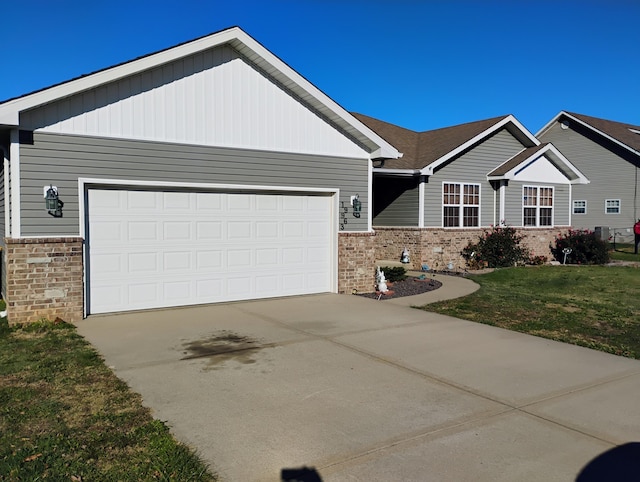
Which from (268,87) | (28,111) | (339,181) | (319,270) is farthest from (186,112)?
(319,270)

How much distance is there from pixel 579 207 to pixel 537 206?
12.7m

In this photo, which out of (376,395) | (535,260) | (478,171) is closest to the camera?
(376,395)

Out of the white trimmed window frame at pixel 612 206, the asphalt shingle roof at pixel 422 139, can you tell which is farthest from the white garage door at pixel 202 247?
the white trimmed window frame at pixel 612 206

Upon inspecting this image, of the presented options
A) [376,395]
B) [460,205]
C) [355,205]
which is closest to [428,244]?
[460,205]

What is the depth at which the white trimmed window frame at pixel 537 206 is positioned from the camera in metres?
20.7

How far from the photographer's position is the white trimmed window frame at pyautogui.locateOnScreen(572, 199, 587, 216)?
3139 cm

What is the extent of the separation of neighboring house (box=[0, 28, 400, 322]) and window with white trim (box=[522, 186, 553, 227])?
10.00m

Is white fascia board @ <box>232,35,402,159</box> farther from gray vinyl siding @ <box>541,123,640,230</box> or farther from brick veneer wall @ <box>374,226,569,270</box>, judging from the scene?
gray vinyl siding @ <box>541,123,640,230</box>

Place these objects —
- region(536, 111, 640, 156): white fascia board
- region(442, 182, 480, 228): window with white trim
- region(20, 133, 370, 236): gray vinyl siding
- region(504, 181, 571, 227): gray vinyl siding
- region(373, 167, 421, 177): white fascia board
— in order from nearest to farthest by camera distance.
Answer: region(20, 133, 370, 236): gray vinyl siding < region(373, 167, 421, 177): white fascia board < region(442, 182, 480, 228): window with white trim < region(504, 181, 571, 227): gray vinyl siding < region(536, 111, 640, 156): white fascia board

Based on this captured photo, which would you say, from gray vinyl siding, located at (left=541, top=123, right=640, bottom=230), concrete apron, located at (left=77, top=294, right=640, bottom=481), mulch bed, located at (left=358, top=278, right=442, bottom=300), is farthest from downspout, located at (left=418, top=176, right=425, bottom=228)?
gray vinyl siding, located at (left=541, top=123, right=640, bottom=230)

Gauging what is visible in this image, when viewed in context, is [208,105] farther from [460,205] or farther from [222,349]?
[460,205]

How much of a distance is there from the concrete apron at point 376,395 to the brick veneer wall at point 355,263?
10.7 feet

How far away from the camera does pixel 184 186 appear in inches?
416

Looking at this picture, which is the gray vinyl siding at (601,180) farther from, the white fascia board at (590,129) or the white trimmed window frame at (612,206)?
the white fascia board at (590,129)
